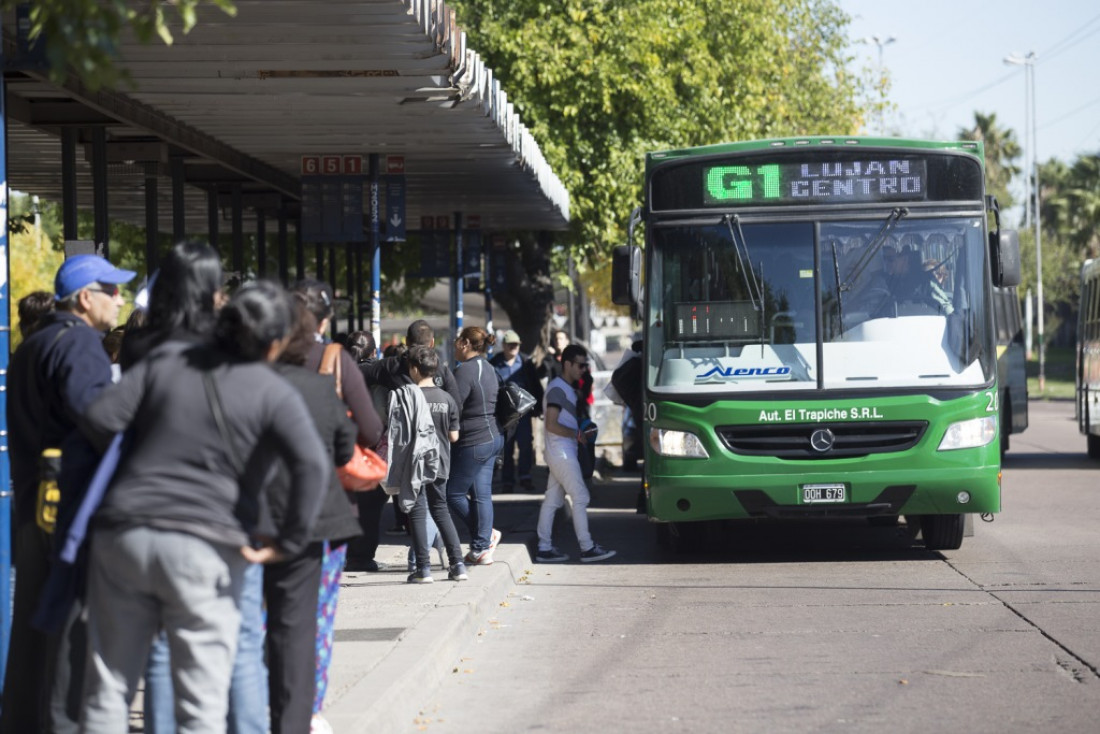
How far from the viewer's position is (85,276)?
221 inches

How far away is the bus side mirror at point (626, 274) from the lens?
12.0m

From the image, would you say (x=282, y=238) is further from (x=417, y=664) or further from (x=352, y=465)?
(x=352, y=465)

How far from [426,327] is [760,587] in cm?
283

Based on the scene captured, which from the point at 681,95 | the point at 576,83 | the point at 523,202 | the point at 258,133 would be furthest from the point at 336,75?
the point at 681,95

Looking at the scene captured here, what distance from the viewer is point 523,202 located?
70.7 ft

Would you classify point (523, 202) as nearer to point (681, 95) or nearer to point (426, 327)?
point (681, 95)

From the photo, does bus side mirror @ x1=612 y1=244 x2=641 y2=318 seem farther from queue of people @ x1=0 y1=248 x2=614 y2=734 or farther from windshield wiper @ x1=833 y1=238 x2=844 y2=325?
queue of people @ x1=0 y1=248 x2=614 y2=734

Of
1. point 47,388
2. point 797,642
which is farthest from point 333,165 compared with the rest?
point 47,388

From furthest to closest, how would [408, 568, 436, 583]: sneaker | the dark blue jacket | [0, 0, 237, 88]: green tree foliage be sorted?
[408, 568, 436, 583]: sneaker, the dark blue jacket, [0, 0, 237, 88]: green tree foliage

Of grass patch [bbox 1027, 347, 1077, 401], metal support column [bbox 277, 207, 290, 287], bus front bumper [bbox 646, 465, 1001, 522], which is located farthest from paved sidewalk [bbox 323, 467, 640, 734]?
grass patch [bbox 1027, 347, 1077, 401]

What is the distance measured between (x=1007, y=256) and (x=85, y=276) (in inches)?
315

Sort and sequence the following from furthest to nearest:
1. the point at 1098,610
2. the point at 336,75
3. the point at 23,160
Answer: the point at 23,160 → the point at 336,75 → the point at 1098,610

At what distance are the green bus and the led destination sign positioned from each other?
11 millimetres

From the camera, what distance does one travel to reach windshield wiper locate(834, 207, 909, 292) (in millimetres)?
12062
